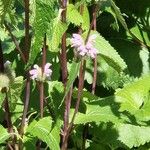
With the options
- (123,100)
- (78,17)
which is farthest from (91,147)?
(78,17)

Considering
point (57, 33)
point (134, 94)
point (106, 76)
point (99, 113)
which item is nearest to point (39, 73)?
point (57, 33)

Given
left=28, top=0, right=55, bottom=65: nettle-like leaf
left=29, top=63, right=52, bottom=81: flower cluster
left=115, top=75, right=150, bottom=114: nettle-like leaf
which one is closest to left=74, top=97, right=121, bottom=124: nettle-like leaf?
left=115, top=75, right=150, bottom=114: nettle-like leaf

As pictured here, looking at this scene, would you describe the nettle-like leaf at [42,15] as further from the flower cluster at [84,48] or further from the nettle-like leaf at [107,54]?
the nettle-like leaf at [107,54]

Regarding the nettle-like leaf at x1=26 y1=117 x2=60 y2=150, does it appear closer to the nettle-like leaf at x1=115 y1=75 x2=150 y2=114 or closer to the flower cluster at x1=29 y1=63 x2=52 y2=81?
the flower cluster at x1=29 y1=63 x2=52 y2=81

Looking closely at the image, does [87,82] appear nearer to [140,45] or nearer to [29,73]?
[140,45]

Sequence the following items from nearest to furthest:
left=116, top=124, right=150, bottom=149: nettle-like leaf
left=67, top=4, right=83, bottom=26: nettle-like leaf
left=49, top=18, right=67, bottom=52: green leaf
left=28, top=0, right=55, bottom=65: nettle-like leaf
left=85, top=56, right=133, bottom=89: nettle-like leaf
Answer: left=28, top=0, right=55, bottom=65: nettle-like leaf
left=49, top=18, right=67, bottom=52: green leaf
left=67, top=4, right=83, bottom=26: nettle-like leaf
left=116, top=124, right=150, bottom=149: nettle-like leaf
left=85, top=56, right=133, bottom=89: nettle-like leaf

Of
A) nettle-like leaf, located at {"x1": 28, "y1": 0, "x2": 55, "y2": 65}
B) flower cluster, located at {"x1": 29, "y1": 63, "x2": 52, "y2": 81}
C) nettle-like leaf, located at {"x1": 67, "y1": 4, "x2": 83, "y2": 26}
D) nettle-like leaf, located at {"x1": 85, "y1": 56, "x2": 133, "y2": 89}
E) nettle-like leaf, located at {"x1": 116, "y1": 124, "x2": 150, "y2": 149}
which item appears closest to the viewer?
nettle-like leaf, located at {"x1": 28, "y1": 0, "x2": 55, "y2": 65}
